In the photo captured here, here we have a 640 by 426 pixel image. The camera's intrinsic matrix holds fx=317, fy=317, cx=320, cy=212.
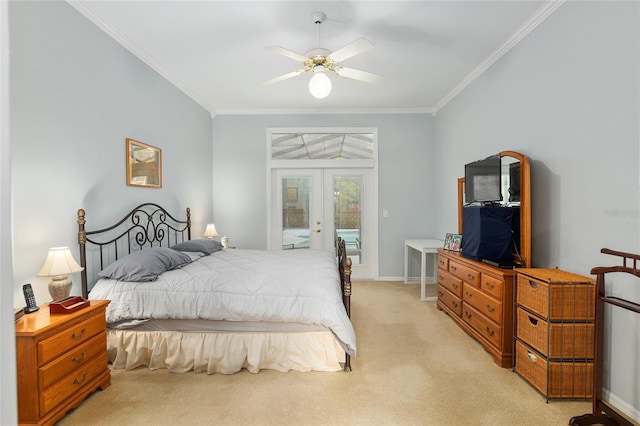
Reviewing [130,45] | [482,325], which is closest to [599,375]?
[482,325]

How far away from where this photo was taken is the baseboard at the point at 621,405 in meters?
1.89

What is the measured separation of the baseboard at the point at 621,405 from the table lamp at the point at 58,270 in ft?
11.7

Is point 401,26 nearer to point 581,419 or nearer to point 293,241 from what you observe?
point 581,419

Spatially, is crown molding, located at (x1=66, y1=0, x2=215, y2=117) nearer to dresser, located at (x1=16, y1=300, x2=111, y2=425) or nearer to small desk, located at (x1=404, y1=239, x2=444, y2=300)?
dresser, located at (x1=16, y1=300, x2=111, y2=425)

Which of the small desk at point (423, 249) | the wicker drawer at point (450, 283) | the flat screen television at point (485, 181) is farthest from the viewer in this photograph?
the small desk at point (423, 249)

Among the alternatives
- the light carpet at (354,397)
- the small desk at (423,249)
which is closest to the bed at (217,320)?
the light carpet at (354,397)

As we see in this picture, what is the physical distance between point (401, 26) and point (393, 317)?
2977mm

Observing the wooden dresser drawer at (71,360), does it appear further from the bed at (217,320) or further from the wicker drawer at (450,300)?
the wicker drawer at (450,300)

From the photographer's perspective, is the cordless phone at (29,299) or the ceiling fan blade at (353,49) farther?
the ceiling fan blade at (353,49)

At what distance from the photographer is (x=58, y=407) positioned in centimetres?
183

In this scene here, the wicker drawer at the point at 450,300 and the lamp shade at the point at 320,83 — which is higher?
the lamp shade at the point at 320,83

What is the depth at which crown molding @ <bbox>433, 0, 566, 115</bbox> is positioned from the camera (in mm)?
2512

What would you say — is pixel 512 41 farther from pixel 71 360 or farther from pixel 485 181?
pixel 71 360

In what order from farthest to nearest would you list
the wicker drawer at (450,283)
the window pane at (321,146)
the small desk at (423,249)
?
the window pane at (321,146), the small desk at (423,249), the wicker drawer at (450,283)
